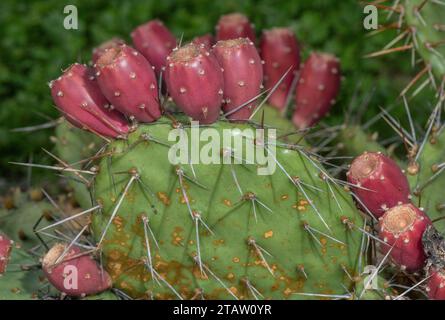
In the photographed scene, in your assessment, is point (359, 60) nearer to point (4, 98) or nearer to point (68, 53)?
point (68, 53)

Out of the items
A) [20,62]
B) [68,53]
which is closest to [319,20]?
[68,53]

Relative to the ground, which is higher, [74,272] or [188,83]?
[188,83]

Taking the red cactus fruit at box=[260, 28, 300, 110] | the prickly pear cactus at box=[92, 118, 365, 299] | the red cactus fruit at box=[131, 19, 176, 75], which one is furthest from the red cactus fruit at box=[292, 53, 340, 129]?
the prickly pear cactus at box=[92, 118, 365, 299]

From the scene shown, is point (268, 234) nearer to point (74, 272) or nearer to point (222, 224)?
point (222, 224)

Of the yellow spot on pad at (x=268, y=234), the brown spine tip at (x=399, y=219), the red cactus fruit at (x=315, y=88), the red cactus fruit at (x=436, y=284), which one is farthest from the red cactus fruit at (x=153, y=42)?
the red cactus fruit at (x=436, y=284)

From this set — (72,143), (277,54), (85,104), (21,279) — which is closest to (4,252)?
(21,279)

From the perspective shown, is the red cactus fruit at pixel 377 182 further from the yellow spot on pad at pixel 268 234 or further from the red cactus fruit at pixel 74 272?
the red cactus fruit at pixel 74 272
